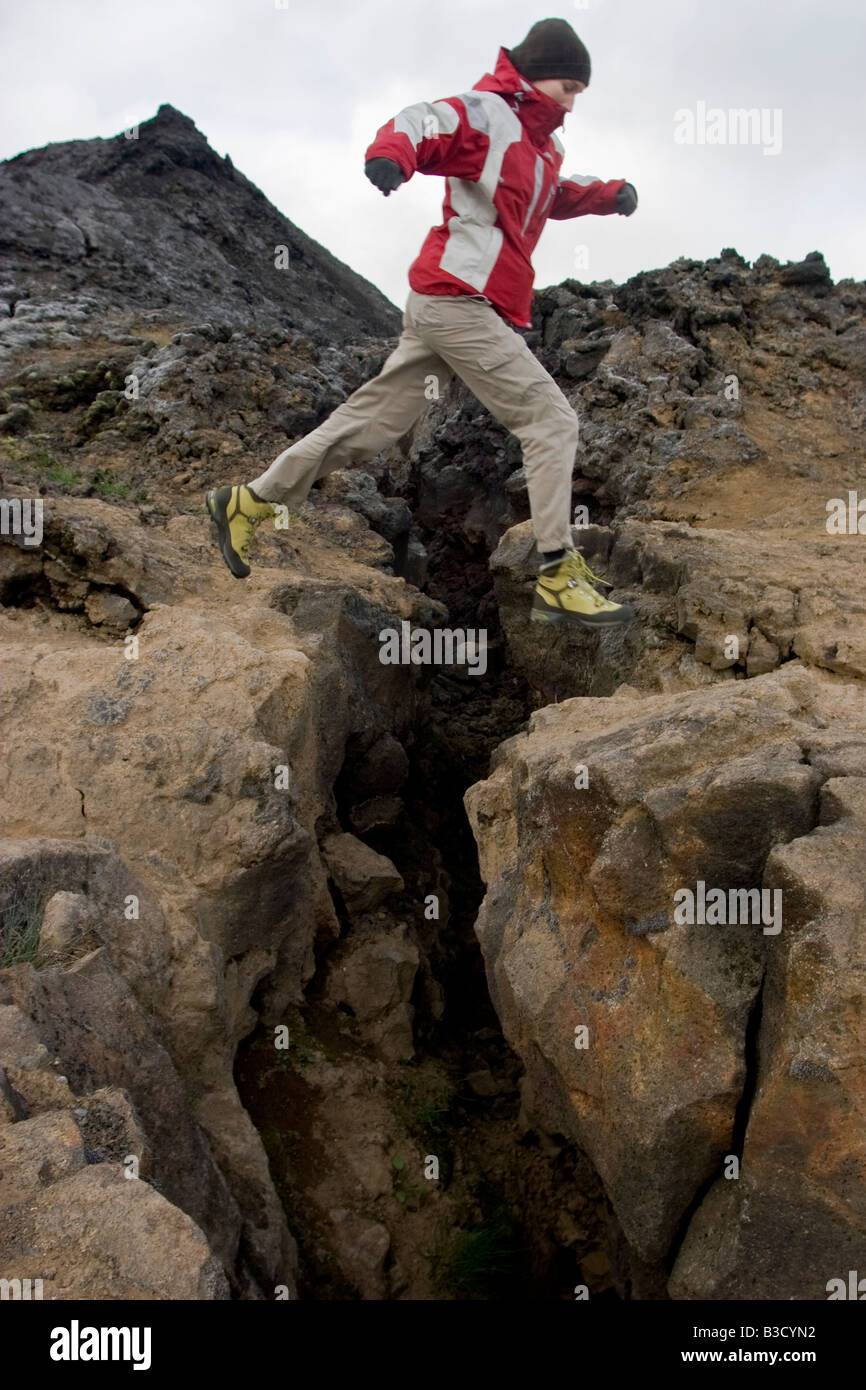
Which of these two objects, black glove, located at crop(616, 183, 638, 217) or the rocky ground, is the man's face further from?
the rocky ground

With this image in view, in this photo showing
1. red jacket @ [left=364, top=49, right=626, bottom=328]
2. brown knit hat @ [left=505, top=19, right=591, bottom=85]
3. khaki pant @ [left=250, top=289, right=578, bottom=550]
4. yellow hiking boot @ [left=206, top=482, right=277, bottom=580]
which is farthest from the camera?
yellow hiking boot @ [left=206, top=482, right=277, bottom=580]

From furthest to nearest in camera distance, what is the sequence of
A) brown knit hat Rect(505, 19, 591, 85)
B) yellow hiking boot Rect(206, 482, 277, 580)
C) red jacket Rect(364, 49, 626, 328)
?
yellow hiking boot Rect(206, 482, 277, 580)
brown knit hat Rect(505, 19, 591, 85)
red jacket Rect(364, 49, 626, 328)

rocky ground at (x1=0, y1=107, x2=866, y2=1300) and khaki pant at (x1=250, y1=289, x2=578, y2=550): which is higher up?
khaki pant at (x1=250, y1=289, x2=578, y2=550)

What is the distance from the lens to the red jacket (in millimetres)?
4434

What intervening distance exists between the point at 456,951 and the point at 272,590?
2.88m

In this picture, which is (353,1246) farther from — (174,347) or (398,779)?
(174,347)

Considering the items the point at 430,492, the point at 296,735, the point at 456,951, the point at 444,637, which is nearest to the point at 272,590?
the point at 296,735

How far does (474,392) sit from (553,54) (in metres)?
1.48

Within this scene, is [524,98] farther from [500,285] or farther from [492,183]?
[500,285]

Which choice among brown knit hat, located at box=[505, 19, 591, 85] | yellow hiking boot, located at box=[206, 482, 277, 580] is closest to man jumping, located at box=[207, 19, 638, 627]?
brown knit hat, located at box=[505, 19, 591, 85]

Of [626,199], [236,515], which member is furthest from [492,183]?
[236,515]

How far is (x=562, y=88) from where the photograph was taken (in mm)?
4625

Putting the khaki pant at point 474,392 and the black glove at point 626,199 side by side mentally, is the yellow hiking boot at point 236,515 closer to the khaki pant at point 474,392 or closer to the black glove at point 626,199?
the khaki pant at point 474,392

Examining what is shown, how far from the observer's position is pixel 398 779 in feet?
24.0
